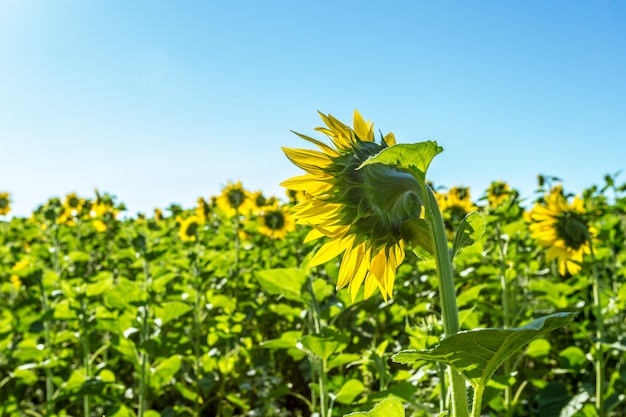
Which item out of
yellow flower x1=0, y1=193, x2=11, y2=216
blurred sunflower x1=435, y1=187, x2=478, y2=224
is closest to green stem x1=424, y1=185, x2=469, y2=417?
blurred sunflower x1=435, y1=187, x2=478, y2=224

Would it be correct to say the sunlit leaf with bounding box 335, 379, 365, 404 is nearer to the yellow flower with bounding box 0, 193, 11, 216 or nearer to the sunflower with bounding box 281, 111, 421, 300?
the sunflower with bounding box 281, 111, 421, 300

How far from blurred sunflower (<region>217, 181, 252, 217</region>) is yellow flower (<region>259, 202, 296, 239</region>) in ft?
0.60

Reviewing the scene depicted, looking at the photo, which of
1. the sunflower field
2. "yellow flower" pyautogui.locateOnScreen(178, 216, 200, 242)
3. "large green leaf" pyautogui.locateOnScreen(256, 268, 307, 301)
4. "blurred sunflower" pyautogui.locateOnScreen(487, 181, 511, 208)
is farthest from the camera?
"yellow flower" pyautogui.locateOnScreen(178, 216, 200, 242)

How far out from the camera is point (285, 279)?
1.85 meters

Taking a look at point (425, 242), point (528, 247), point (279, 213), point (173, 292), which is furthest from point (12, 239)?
point (425, 242)

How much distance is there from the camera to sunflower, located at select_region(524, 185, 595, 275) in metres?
2.78

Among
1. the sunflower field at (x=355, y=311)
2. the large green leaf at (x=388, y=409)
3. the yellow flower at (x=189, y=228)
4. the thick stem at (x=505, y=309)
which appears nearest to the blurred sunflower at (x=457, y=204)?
the sunflower field at (x=355, y=311)

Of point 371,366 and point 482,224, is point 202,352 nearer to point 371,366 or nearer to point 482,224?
point 371,366

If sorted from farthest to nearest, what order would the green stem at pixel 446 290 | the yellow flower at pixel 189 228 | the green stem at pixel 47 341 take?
the yellow flower at pixel 189 228 < the green stem at pixel 47 341 < the green stem at pixel 446 290

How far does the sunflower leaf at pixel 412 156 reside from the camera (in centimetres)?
71

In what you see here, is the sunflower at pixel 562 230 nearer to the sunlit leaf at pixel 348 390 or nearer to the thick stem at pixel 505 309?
the thick stem at pixel 505 309

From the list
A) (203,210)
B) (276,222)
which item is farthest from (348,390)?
(203,210)

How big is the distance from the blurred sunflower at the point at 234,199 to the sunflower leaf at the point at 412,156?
→ 4171mm

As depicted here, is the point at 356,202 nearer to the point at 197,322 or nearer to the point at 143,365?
the point at 143,365
